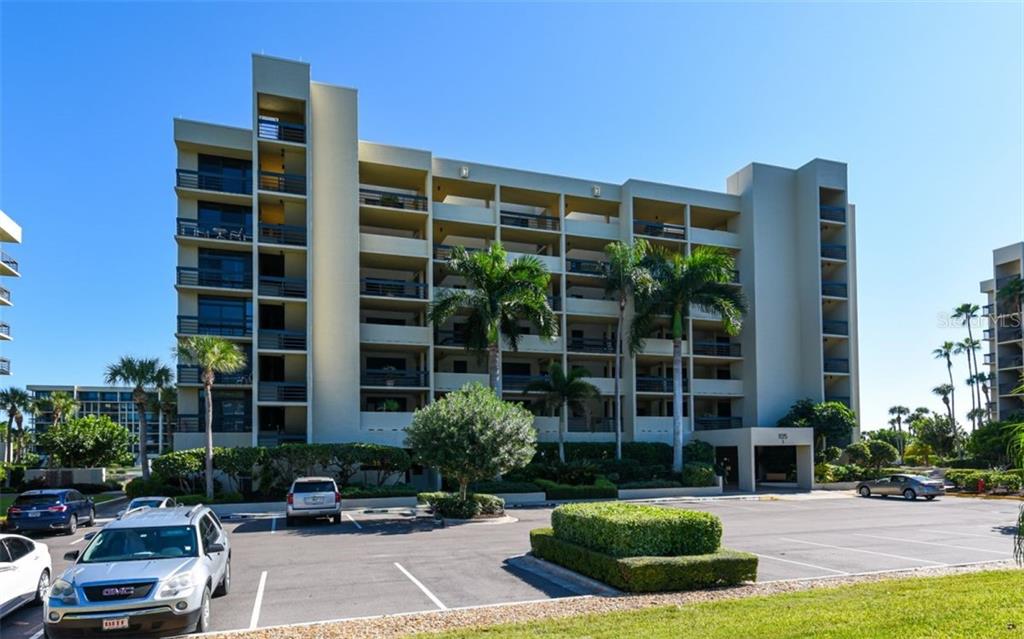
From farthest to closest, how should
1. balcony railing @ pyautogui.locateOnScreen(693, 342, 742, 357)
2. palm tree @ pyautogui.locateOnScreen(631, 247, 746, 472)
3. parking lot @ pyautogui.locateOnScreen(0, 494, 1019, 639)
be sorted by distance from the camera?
1. balcony railing @ pyautogui.locateOnScreen(693, 342, 742, 357)
2. palm tree @ pyautogui.locateOnScreen(631, 247, 746, 472)
3. parking lot @ pyautogui.locateOnScreen(0, 494, 1019, 639)

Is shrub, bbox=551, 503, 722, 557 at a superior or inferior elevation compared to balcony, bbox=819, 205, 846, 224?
inferior

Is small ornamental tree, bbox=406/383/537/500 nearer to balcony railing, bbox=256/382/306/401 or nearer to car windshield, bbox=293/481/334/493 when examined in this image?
car windshield, bbox=293/481/334/493

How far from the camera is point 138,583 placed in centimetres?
948

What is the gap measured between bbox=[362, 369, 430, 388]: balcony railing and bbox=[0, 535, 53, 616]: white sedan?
2635 centimetres

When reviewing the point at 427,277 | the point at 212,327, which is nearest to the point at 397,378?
the point at 427,277

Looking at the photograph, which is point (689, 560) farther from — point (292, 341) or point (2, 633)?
point (292, 341)

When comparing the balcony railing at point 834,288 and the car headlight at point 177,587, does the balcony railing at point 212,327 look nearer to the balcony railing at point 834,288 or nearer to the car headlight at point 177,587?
the car headlight at point 177,587

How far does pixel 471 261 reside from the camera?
36.2 metres

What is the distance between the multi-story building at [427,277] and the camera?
120 ft

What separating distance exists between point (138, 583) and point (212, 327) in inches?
1157

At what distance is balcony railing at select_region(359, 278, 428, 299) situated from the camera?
39.8 metres

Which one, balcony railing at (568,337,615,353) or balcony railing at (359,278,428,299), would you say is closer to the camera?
balcony railing at (359,278,428,299)

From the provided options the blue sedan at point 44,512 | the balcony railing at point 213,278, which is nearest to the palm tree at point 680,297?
the balcony railing at point 213,278

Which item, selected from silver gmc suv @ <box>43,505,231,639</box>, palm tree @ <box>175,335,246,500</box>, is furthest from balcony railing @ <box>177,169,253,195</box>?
silver gmc suv @ <box>43,505,231,639</box>
